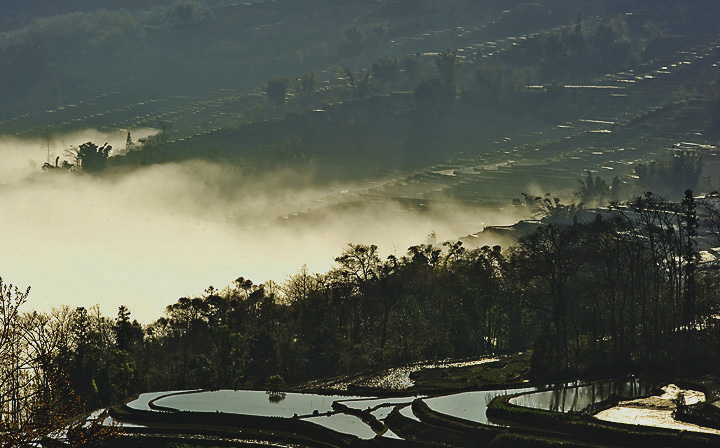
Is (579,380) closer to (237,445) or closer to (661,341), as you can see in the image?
(661,341)

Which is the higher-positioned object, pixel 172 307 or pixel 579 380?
pixel 172 307

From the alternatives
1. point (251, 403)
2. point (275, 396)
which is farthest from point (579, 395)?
point (251, 403)

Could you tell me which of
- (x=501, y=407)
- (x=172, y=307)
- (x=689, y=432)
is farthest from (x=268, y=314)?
(x=689, y=432)

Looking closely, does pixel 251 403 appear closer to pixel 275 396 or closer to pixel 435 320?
pixel 275 396

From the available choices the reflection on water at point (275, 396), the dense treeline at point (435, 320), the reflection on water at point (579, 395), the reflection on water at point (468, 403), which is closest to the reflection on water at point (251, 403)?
the reflection on water at point (275, 396)

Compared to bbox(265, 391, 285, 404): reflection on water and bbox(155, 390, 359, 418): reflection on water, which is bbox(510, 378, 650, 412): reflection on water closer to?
bbox(155, 390, 359, 418): reflection on water

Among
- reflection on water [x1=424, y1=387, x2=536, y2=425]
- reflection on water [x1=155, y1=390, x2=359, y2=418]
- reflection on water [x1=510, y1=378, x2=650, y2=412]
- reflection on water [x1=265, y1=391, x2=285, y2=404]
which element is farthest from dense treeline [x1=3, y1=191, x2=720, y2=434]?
reflection on water [x1=155, y1=390, x2=359, y2=418]
